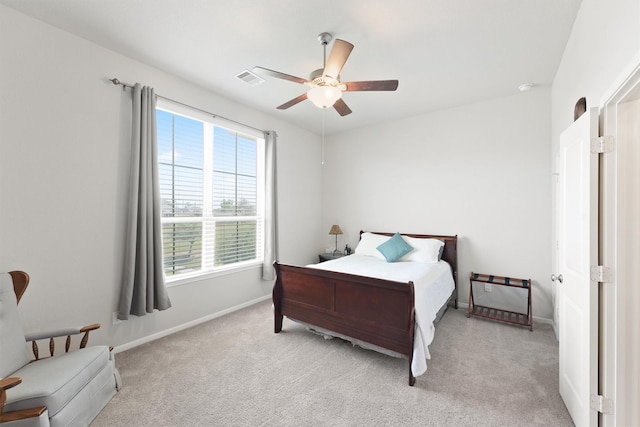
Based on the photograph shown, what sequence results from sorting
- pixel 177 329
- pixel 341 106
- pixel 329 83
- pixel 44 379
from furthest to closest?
1. pixel 177 329
2. pixel 341 106
3. pixel 329 83
4. pixel 44 379

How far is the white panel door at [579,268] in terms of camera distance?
1.53 metres

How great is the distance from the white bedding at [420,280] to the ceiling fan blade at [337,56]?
2016 mm

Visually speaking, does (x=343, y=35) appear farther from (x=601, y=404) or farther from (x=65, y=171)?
(x=601, y=404)

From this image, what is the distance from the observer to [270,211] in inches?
164

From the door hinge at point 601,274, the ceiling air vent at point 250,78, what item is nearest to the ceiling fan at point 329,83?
the ceiling air vent at point 250,78

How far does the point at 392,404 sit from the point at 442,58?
3.09 m

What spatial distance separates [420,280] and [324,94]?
2086 millimetres

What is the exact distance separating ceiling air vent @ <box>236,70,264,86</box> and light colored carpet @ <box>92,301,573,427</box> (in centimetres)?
288

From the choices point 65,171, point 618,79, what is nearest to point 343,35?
point 618,79

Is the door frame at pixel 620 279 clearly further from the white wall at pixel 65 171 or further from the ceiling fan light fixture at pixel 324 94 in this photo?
the white wall at pixel 65 171

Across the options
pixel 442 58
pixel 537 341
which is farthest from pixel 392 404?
pixel 442 58

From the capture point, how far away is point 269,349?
2775mm

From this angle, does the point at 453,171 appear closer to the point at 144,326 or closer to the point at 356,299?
the point at 356,299

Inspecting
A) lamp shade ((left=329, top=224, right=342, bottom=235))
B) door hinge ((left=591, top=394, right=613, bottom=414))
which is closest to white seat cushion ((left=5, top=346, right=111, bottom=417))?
door hinge ((left=591, top=394, right=613, bottom=414))
